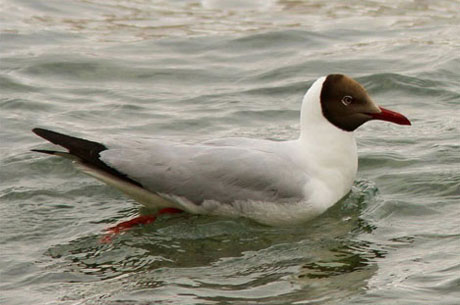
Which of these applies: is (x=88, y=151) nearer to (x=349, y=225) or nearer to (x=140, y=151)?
(x=140, y=151)

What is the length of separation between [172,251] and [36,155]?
2.50 metres

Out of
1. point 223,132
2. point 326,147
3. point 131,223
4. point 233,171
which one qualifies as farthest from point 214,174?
point 223,132

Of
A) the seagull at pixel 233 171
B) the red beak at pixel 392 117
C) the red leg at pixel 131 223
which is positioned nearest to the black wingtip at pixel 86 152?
the seagull at pixel 233 171

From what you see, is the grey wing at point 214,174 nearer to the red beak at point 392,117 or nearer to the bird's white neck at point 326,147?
the bird's white neck at point 326,147

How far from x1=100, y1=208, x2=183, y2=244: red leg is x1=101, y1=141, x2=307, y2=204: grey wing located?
12.8 inches

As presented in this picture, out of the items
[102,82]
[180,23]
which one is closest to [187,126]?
[102,82]

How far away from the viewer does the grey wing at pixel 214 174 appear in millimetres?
8094

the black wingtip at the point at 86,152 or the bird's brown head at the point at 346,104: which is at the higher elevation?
the bird's brown head at the point at 346,104

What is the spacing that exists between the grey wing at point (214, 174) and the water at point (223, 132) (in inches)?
10.6

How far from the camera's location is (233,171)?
8094 millimetres

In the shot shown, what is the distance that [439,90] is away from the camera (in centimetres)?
1191

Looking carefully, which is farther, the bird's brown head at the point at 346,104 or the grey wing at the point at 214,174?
the bird's brown head at the point at 346,104

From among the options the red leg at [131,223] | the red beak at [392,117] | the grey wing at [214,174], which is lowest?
the red leg at [131,223]

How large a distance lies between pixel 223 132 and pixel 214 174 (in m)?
2.66
